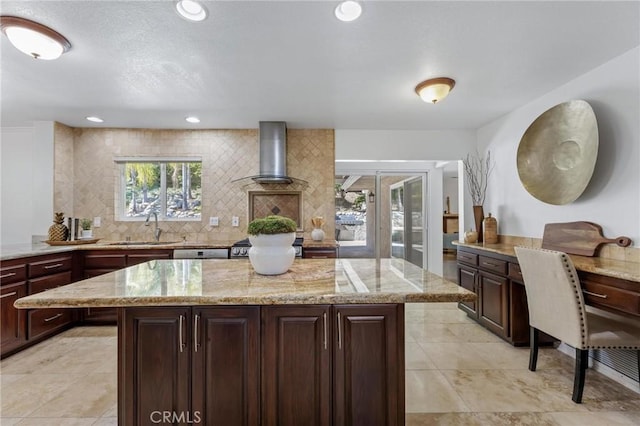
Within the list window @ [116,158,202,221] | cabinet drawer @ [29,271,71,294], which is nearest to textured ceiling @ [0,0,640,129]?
window @ [116,158,202,221]

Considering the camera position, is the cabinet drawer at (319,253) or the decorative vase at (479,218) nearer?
the cabinet drawer at (319,253)

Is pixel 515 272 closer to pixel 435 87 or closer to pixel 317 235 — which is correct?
pixel 435 87

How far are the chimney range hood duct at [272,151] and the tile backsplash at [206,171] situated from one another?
269mm

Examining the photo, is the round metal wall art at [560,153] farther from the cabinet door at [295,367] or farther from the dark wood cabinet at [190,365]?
the dark wood cabinet at [190,365]

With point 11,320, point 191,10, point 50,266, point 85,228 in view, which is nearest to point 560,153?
point 191,10

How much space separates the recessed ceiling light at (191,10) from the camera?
63.0 inches

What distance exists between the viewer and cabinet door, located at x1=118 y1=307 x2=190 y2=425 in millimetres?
1346

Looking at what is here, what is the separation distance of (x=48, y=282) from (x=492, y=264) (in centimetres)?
451

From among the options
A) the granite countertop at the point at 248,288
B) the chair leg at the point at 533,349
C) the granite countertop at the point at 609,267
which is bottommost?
the chair leg at the point at 533,349

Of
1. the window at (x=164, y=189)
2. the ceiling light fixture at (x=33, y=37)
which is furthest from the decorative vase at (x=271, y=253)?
the window at (x=164, y=189)

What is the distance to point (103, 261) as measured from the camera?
10.7 feet

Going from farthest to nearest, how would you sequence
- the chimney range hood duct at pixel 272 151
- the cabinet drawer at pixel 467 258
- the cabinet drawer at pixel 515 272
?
the chimney range hood duct at pixel 272 151, the cabinet drawer at pixel 467 258, the cabinet drawer at pixel 515 272

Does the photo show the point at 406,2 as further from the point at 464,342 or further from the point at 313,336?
the point at 464,342

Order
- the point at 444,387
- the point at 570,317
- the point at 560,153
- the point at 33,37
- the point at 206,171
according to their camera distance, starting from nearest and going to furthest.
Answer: the point at 33,37
the point at 570,317
the point at 444,387
the point at 560,153
the point at 206,171
